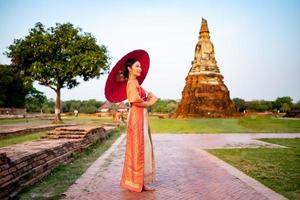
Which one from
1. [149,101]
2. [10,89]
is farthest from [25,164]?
[10,89]

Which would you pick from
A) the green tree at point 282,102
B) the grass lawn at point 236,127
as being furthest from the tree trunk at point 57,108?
the green tree at point 282,102

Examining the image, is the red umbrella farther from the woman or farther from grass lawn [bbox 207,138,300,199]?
grass lawn [bbox 207,138,300,199]

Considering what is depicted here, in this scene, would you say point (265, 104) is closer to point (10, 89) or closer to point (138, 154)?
point (10, 89)

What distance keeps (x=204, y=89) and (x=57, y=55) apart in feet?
75.5

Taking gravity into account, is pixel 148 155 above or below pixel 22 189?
above

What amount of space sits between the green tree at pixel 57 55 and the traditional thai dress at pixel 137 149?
894 inches

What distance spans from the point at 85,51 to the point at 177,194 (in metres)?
24.9

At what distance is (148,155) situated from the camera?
5613 mm

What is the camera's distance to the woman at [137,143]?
5492 mm

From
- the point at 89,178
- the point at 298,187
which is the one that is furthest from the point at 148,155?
the point at 298,187

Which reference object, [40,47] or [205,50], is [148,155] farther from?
[205,50]

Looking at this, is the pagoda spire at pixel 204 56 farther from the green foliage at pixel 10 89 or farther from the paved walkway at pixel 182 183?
the paved walkway at pixel 182 183

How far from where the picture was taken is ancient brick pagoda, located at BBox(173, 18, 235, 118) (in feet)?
147

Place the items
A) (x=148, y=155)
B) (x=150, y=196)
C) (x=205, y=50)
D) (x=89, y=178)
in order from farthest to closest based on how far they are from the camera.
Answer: (x=205, y=50)
(x=89, y=178)
(x=148, y=155)
(x=150, y=196)
